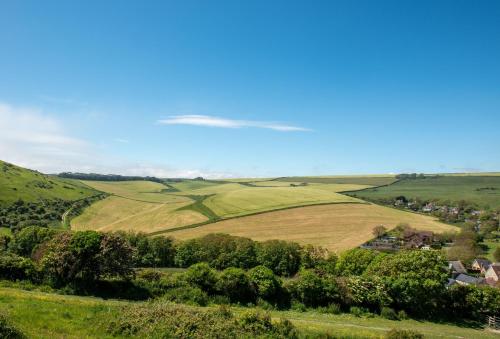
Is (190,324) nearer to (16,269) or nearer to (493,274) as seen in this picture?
(16,269)

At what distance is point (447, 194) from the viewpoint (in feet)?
613

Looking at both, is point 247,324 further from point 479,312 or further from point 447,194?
point 447,194

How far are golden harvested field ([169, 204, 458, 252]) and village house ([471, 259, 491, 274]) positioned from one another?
23148mm

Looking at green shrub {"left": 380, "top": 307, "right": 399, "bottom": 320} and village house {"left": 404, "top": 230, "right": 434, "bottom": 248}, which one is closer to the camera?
green shrub {"left": 380, "top": 307, "right": 399, "bottom": 320}

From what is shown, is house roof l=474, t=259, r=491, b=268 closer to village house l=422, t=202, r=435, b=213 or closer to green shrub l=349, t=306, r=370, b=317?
green shrub l=349, t=306, r=370, b=317


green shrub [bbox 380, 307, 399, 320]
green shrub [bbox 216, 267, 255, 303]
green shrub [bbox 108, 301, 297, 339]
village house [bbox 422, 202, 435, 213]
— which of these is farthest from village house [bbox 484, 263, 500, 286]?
village house [bbox 422, 202, 435, 213]

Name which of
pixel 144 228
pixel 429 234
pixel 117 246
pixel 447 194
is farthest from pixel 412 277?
pixel 447 194

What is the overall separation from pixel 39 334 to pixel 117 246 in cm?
2190

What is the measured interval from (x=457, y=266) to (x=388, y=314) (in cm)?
5219

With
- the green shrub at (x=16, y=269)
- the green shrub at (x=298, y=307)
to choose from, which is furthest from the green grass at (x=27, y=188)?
the green shrub at (x=298, y=307)

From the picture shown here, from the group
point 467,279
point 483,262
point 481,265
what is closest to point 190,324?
point 467,279

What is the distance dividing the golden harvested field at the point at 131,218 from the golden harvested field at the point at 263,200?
11.2 meters

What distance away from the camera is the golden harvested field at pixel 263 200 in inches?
4873

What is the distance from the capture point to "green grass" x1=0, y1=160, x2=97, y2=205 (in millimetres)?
126688
